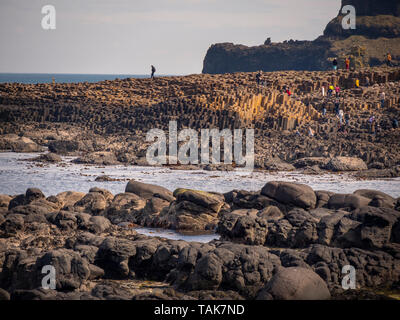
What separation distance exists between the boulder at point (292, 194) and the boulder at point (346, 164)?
16.4 meters

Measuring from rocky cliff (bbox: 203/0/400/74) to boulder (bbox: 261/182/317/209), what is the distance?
102 metres

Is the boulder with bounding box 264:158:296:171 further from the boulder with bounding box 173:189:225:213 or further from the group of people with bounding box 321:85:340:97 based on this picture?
the boulder with bounding box 173:189:225:213

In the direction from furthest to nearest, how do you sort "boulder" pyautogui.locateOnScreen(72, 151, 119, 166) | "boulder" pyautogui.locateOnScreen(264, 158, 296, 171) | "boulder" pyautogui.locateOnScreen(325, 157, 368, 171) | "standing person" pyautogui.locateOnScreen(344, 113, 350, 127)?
1. "standing person" pyautogui.locateOnScreen(344, 113, 350, 127)
2. "boulder" pyautogui.locateOnScreen(72, 151, 119, 166)
3. "boulder" pyautogui.locateOnScreen(264, 158, 296, 171)
4. "boulder" pyautogui.locateOnScreen(325, 157, 368, 171)

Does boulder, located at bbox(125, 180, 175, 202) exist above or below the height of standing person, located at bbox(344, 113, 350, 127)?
below

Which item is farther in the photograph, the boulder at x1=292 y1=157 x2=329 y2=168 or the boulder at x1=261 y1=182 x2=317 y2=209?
the boulder at x1=292 y1=157 x2=329 y2=168

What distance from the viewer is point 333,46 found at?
148125 mm

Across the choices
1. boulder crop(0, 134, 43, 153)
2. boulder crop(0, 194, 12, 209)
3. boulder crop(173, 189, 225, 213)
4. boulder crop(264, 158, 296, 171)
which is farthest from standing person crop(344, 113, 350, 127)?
boulder crop(0, 194, 12, 209)

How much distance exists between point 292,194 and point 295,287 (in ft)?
39.3

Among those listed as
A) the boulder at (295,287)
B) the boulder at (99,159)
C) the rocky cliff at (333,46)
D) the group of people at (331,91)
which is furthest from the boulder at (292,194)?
the rocky cliff at (333,46)

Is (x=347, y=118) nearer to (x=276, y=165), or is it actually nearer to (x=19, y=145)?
(x=276, y=165)

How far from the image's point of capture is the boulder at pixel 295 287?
14.3m

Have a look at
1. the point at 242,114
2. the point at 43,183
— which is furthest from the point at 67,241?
the point at 242,114

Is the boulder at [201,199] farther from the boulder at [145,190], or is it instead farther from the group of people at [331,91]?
the group of people at [331,91]

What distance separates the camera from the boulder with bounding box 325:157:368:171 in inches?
1666
